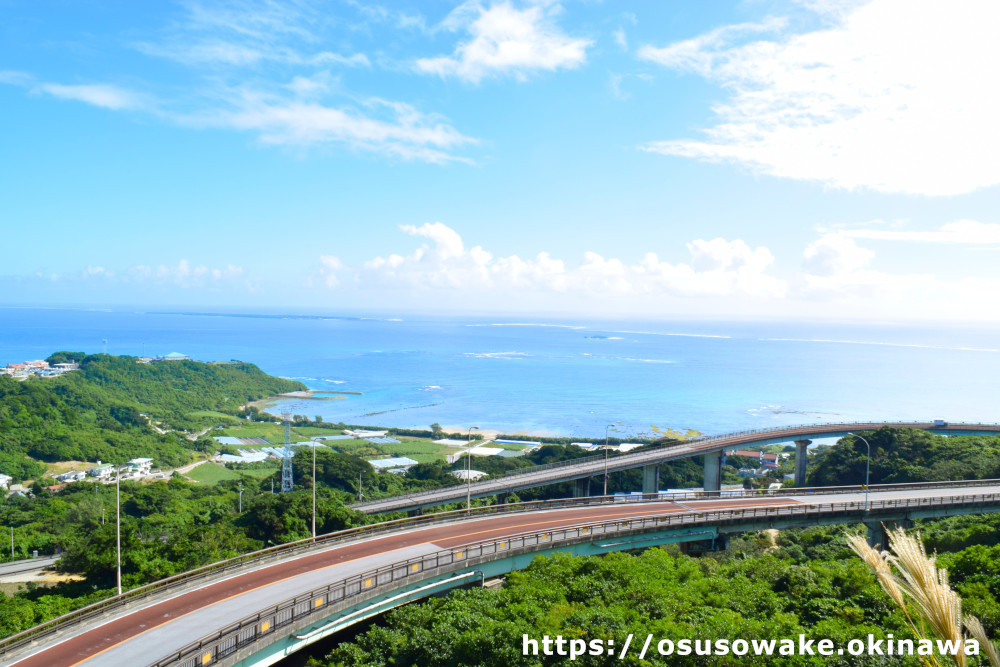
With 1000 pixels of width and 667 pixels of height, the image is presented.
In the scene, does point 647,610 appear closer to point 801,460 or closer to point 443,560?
point 443,560

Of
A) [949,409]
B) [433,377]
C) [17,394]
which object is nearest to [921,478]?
[949,409]

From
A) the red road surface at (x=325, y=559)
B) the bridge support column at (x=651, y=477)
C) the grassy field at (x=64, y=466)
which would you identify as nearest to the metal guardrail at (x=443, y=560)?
the red road surface at (x=325, y=559)

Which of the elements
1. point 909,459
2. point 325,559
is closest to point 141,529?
point 325,559

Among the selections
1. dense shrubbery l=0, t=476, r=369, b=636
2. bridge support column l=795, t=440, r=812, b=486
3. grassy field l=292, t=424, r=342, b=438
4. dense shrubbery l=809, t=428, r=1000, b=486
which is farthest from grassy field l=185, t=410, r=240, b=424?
dense shrubbery l=809, t=428, r=1000, b=486

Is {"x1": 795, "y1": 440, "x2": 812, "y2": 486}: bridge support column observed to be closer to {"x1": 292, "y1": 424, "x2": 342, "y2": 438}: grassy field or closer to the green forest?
{"x1": 292, "y1": 424, "x2": 342, "y2": 438}: grassy field

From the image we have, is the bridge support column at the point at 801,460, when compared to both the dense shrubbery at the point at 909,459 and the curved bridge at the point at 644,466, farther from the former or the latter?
the dense shrubbery at the point at 909,459

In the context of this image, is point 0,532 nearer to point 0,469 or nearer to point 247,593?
point 0,469

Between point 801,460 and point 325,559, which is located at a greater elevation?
point 325,559
